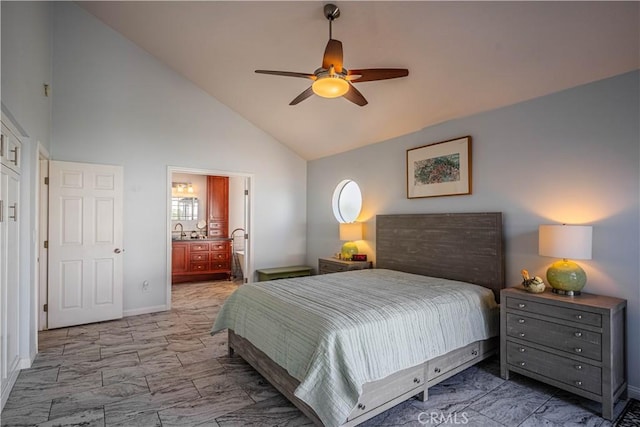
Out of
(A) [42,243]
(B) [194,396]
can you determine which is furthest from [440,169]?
(A) [42,243]

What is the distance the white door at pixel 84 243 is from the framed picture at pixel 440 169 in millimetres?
3872

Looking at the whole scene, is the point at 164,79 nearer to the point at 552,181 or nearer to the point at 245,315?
the point at 245,315

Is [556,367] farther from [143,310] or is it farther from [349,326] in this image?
[143,310]

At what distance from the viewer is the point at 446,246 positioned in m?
3.64

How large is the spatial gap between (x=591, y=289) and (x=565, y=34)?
200 cm

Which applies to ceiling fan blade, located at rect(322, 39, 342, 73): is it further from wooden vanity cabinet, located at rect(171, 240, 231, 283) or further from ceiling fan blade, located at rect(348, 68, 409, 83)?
wooden vanity cabinet, located at rect(171, 240, 231, 283)

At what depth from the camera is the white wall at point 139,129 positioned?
4.20 metres

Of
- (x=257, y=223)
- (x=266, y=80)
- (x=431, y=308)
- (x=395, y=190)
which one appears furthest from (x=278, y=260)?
(x=431, y=308)

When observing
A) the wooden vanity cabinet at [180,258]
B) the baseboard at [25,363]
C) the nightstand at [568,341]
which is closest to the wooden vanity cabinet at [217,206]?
the wooden vanity cabinet at [180,258]

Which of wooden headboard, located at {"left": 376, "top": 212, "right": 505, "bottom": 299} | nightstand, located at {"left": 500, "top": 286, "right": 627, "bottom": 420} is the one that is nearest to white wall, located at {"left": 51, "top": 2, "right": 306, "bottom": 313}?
wooden headboard, located at {"left": 376, "top": 212, "right": 505, "bottom": 299}

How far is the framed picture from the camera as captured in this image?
359 centimetres

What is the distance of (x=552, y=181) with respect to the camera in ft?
9.63

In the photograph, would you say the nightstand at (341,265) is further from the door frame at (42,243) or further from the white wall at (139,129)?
the door frame at (42,243)

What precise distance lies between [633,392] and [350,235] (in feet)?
10.6
